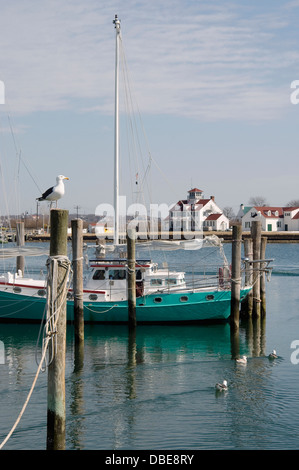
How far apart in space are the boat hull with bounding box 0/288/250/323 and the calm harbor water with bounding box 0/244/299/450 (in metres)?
1.43

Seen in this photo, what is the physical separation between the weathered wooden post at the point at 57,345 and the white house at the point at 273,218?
126 m

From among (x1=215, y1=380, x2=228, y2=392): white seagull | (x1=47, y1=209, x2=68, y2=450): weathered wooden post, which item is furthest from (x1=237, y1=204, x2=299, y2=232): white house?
(x1=47, y1=209, x2=68, y2=450): weathered wooden post

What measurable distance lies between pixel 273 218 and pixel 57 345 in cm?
13024

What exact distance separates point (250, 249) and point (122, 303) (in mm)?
7268

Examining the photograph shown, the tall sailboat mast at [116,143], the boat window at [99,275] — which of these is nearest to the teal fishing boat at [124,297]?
the boat window at [99,275]

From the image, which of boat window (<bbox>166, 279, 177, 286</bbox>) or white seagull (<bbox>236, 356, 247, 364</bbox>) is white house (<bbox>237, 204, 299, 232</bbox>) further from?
white seagull (<bbox>236, 356, 247, 364</bbox>)

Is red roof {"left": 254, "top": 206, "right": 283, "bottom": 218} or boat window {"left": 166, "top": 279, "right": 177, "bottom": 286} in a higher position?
red roof {"left": 254, "top": 206, "right": 283, "bottom": 218}

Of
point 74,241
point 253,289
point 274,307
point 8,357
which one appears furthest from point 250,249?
point 8,357

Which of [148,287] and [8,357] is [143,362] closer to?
[8,357]

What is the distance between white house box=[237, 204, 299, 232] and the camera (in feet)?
446

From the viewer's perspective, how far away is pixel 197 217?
133 m

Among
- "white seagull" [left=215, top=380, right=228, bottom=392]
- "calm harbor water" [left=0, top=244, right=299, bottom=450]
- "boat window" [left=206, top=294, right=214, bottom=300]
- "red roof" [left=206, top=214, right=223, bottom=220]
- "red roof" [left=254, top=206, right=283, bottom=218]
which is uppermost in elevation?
"red roof" [left=254, top=206, right=283, bottom=218]

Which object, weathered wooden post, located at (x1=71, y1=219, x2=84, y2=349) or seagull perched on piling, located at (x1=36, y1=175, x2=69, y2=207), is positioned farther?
weathered wooden post, located at (x1=71, y1=219, x2=84, y2=349)

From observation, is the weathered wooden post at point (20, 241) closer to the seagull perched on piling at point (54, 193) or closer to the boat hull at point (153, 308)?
the boat hull at point (153, 308)
